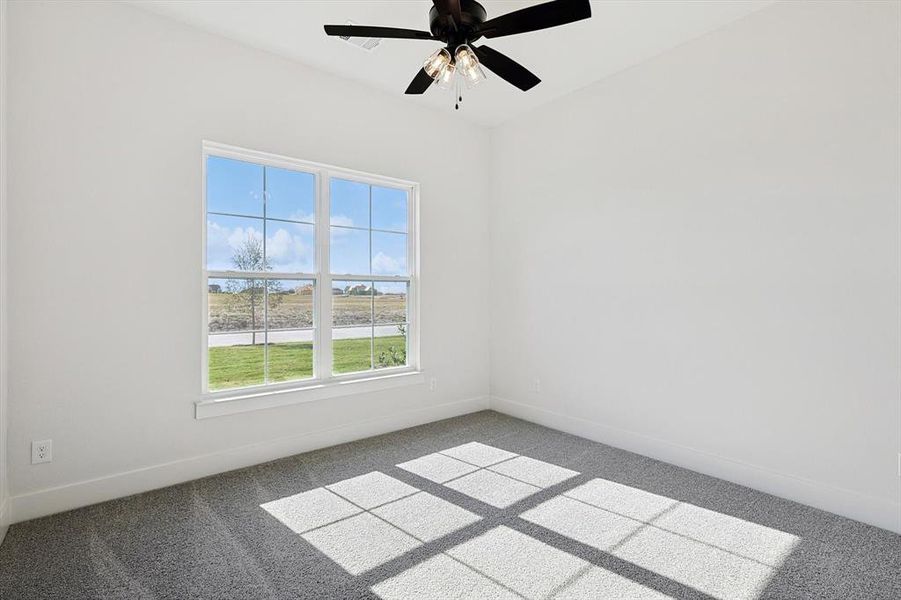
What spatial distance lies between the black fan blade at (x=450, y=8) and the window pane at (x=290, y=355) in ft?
8.03

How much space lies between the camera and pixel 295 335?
3.55 meters

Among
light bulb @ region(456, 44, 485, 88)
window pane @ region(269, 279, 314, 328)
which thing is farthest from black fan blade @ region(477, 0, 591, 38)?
window pane @ region(269, 279, 314, 328)

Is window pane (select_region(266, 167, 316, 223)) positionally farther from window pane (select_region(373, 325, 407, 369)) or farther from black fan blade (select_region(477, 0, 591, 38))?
black fan blade (select_region(477, 0, 591, 38))

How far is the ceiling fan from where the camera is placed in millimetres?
2031

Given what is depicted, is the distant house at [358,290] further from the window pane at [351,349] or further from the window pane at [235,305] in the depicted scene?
the window pane at [235,305]

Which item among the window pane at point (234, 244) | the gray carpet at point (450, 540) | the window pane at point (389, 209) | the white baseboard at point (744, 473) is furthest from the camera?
the window pane at point (389, 209)

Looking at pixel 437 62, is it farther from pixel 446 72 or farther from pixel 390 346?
pixel 390 346

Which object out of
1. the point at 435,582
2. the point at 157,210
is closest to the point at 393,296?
the point at 157,210

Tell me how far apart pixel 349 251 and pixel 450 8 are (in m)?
2.21

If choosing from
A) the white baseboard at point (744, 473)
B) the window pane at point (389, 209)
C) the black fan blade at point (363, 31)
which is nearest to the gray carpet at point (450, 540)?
the white baseboard at point (744, 473)

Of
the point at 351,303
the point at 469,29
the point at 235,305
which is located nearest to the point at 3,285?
→ the point at 235,305

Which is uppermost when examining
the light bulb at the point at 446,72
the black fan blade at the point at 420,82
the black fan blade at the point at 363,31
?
the black fan blade at the point at 363,31

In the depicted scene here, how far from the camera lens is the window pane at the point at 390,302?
4062 mm

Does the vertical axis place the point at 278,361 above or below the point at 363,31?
below
